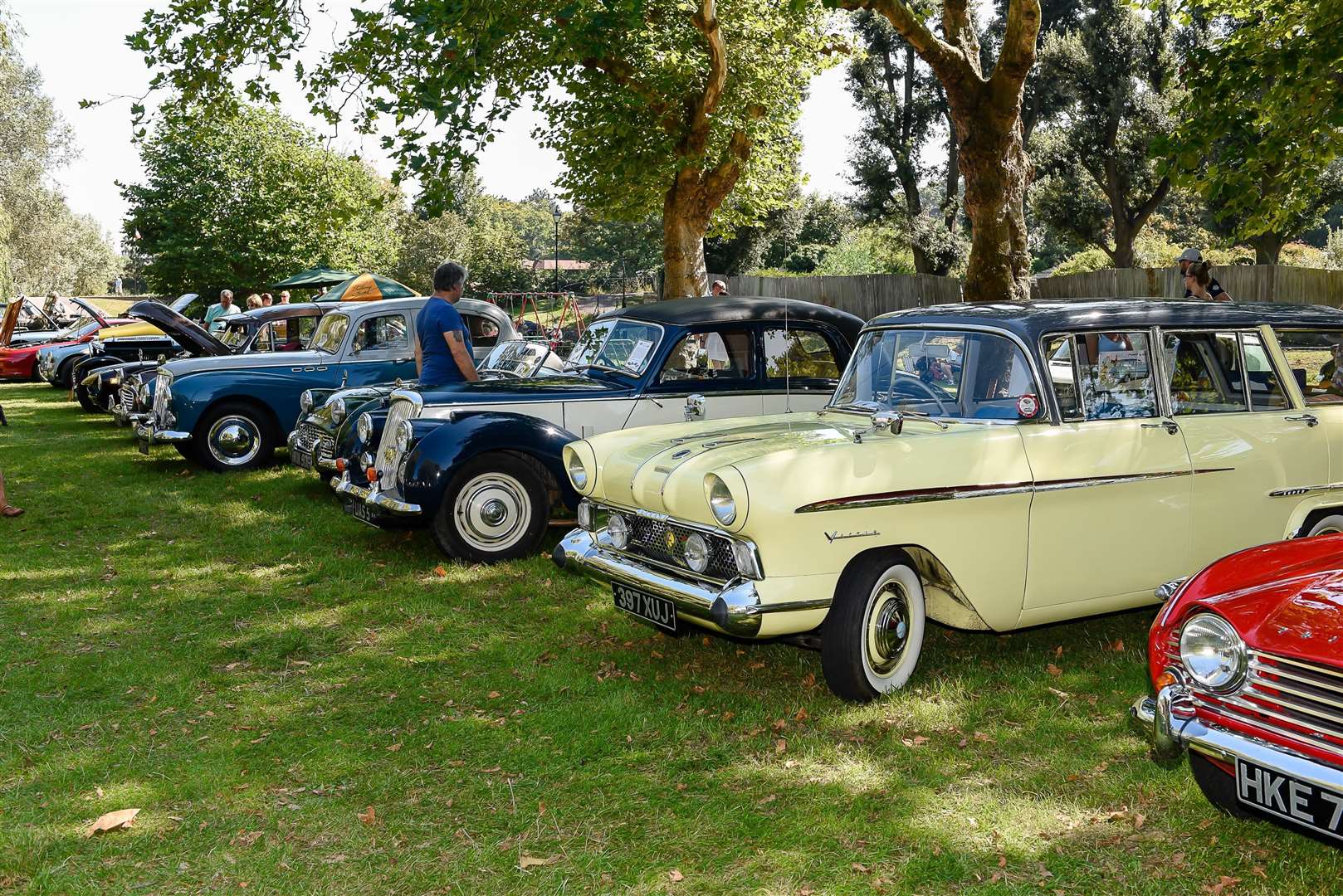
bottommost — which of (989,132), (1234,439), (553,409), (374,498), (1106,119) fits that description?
(374,498)

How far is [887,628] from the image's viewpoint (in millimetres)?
5066

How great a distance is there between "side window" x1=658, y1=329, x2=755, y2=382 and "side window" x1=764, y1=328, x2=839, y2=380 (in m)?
0.17

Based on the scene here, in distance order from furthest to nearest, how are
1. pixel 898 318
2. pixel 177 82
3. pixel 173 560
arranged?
pixel 177 82 → pixel 173 560 → pixel 898 318

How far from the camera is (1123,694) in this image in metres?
5.21

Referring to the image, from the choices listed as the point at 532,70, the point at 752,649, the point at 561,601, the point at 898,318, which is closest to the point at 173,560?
the point at 561,601

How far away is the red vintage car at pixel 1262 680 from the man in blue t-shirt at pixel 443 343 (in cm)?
597

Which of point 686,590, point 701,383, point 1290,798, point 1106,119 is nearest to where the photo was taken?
point 1290,798

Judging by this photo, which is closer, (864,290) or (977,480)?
(977,480)

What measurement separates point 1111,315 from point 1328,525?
188 centimetres

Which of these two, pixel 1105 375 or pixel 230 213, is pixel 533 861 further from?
pixel 230 213

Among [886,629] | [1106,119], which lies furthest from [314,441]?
[1106,119]

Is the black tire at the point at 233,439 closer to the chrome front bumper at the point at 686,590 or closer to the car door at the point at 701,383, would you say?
the car door at the point at 701,383

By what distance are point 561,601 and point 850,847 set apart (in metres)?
A: 3.46

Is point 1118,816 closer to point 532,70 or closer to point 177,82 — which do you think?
point 177,82
